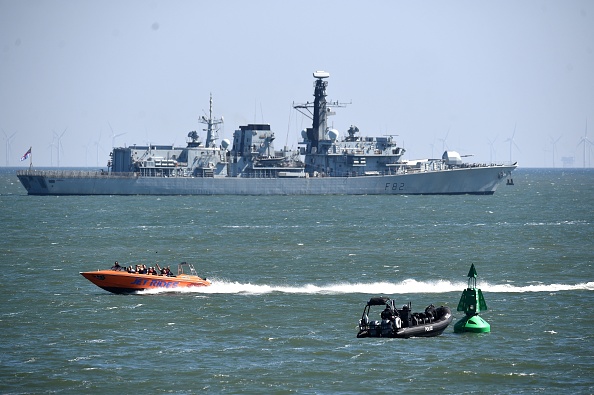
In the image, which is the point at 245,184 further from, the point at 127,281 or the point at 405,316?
the point at 405,316

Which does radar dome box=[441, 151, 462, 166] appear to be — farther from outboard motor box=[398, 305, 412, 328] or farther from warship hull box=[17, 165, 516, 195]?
outboard motor box=[398, 305, 412, 328]

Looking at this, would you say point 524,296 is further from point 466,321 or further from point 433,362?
point 433,362

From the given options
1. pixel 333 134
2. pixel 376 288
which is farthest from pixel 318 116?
pixel 376 288

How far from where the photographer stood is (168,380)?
39094 mm

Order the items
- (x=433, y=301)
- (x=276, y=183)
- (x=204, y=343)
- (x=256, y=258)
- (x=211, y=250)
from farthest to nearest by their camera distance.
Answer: (x=276, y=183)
(x=211, y=250)
(x=256, y=258)
(x=433, y=301)
(x=204, y=343)

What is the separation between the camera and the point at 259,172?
167500 millimetres

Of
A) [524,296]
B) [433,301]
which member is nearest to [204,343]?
[433,301]

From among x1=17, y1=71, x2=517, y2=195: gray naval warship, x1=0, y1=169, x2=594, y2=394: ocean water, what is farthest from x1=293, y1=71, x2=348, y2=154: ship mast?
x1=0, y1=169, x2=594, y2=394: ocean water

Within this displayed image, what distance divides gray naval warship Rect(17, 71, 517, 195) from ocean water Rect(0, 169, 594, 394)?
5751 cm

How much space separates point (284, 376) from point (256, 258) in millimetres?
37884

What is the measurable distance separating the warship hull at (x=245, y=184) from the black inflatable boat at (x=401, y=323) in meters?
120

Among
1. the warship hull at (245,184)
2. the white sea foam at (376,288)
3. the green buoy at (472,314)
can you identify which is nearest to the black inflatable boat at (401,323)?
the green buoy at (472,314)

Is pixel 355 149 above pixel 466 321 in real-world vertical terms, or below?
above

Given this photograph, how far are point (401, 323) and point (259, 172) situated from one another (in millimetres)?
122674
